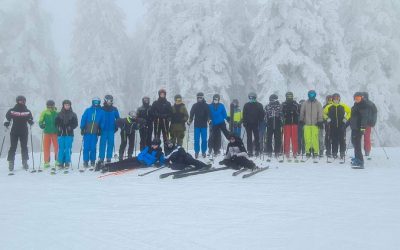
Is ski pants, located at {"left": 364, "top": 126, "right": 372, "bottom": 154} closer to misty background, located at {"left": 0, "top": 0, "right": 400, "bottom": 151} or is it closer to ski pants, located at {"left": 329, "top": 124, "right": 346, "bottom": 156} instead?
ski pants, located at {"left": 329, "top": 124, "right": 346, "bottom": 156}

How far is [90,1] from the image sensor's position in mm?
33125

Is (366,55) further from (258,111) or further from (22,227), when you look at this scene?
(22,227)

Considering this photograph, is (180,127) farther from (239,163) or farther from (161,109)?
(239,163)

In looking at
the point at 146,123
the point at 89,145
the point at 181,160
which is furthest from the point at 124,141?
the point at 181,160

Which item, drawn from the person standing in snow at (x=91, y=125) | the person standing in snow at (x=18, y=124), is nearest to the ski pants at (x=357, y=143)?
the person standing in snow at (x=91, y=125)

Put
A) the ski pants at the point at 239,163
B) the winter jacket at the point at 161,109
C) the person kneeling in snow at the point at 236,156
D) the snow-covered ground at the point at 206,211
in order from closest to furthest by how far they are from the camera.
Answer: the snow-covered ground at the point at 206,211 → the ski pants at the point at 239,163 → the person kneeling in snow at the point at 236,156 → the winter jacket at the point at 161,109

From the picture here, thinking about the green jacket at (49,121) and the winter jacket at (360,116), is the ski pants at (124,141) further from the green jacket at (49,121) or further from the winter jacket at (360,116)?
the winter jacket at (360,116)

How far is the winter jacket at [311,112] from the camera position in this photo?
1291cm

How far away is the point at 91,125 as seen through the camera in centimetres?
1252

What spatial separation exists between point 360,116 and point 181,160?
5.26 meters

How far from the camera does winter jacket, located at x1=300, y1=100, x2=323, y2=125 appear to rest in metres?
12.9

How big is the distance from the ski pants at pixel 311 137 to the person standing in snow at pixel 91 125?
651 cm

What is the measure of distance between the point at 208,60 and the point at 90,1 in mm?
13428

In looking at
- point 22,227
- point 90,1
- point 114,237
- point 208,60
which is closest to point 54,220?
point 22,227
